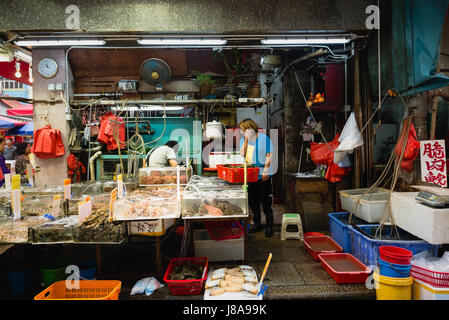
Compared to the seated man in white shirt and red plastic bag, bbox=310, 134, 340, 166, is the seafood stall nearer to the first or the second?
the seated man in white shirt

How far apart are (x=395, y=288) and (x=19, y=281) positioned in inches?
190

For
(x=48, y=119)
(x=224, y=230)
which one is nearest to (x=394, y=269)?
(x=224, y=230)

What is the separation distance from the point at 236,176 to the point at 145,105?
400 cm

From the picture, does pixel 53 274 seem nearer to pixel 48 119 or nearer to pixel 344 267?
pixel 344 267

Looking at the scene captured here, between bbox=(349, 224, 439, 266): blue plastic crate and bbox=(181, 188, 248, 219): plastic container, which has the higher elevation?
bbox=(181, 188, 248, 219): plastic container

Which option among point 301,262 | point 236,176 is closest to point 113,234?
point 236,176

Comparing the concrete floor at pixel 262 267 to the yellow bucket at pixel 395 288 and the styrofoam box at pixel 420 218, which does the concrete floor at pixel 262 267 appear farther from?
the styrofoam box at pixel 420 218

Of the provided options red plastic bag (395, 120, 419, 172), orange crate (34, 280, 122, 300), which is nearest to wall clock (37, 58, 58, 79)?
orange crate (34, 280, 122, 300)

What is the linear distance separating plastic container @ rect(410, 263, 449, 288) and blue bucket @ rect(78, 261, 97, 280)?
406cm

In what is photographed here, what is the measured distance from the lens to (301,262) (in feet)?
13.1

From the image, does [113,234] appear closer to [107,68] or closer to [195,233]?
[195,233]

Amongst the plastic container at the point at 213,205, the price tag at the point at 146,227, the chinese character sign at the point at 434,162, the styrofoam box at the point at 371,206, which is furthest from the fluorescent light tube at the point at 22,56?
the chinese character sign at the point at 434,162

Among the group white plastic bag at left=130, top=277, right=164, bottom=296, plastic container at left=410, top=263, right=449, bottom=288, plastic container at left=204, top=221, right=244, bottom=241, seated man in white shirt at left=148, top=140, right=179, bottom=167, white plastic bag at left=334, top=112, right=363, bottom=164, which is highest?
white plastic bag at left=334, top=112, right=363, bottom=164

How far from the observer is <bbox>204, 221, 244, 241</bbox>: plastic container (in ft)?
12.9
